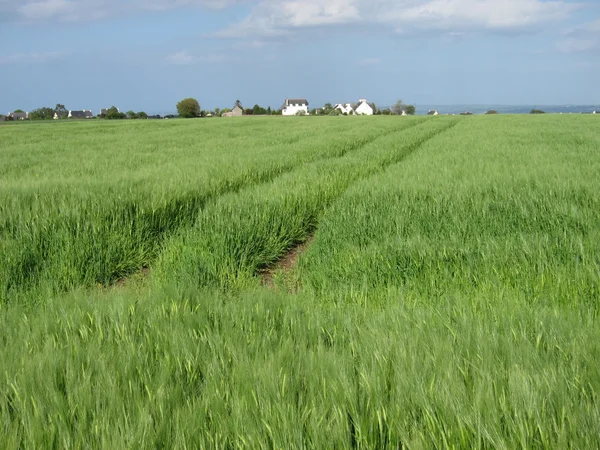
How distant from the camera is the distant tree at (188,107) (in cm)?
7700

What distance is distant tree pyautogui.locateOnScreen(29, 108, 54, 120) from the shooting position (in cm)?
7644

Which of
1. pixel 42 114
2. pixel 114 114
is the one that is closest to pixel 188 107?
pixel 114 114

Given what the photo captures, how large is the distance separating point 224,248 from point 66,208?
1715 millimetres

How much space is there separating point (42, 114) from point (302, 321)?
89.4 meters

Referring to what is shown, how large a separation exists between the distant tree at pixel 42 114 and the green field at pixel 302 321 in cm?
A: 8143

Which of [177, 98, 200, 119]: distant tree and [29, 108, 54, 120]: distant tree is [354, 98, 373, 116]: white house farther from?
[29, 108, 54, 120]: distant tree

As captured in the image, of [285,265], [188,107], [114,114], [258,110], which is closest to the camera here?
[285,265]

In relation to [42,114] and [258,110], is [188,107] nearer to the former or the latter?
[258,110]

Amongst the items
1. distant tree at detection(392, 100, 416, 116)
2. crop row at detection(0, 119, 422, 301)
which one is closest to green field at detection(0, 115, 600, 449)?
crop row at detection(0, 119, 422, 301)

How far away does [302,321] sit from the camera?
7.41 feet

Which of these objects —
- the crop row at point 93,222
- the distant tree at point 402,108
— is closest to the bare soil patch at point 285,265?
the crop row at point 93,222

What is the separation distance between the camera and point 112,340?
2088 millimetres

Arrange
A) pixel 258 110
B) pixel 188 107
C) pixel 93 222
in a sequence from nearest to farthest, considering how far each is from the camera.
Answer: pixel 93 222 < pixel 188 107 < pixel 258 110

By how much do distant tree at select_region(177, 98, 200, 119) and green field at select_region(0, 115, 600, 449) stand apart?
74609 millimetres
